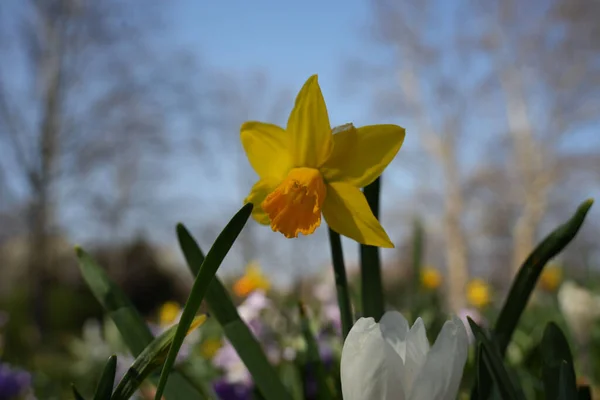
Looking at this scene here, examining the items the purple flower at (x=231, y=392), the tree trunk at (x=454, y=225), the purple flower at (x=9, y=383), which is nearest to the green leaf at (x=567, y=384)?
the purple flower at (x=231, y=392)

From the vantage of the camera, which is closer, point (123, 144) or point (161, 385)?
point (161, 385)

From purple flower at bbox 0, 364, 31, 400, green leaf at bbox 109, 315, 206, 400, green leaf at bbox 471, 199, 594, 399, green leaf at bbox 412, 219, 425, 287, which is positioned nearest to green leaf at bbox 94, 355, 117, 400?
green leaf at bbox 109, 315, 206, 400

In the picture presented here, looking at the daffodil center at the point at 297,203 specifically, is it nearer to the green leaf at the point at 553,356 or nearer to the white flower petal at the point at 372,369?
the white flower petal at the point at 372,369

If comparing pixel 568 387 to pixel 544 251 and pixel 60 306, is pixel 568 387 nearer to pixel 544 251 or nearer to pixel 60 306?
pixel 544 251

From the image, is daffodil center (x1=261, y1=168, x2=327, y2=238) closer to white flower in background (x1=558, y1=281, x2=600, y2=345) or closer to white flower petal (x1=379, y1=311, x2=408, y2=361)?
white flower petal (x1=379, y1=311, x2=408, y2=361)

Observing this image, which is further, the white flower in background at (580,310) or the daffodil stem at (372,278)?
the white flower in background at (580,310)

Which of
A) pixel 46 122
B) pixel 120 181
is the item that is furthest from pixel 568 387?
pixel 120 181

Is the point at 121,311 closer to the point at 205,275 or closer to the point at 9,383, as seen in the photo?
the point at 205,275
